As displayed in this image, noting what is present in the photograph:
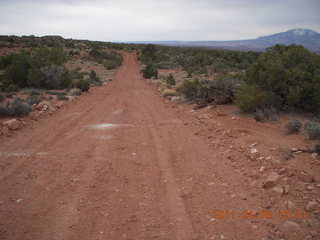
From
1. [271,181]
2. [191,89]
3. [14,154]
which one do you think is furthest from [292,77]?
[14,154]

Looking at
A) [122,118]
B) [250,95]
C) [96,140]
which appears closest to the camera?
[96,140]

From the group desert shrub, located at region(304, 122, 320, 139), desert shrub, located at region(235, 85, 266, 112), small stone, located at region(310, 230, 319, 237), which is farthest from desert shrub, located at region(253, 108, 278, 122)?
small stone, located at region(310, 230, 319, 237)

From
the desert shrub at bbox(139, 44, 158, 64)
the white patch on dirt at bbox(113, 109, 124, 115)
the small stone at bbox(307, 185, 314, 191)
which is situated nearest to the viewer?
the small stone at bbox(307, 185, 314, 191)

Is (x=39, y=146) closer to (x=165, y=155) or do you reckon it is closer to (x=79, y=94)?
(x=165, y=155)

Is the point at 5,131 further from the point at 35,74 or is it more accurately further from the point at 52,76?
the point at 35,74

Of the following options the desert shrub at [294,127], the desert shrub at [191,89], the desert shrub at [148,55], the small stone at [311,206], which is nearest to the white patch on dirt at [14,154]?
the small stone at [311,206]

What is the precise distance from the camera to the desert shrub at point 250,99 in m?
8.48

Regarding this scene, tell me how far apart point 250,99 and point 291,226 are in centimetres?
561

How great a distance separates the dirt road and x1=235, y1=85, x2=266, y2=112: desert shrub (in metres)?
2.18

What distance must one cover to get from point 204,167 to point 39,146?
4079 millimetres

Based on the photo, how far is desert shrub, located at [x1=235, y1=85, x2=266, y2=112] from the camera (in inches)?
334

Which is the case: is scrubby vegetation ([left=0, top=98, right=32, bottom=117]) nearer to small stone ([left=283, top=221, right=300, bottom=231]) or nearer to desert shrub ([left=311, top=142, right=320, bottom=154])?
small stone ([left=283, top=221, right=300, bottom=231])

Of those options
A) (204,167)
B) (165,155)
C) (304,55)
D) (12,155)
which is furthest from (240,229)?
(304,55)

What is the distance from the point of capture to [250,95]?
8.61 m
